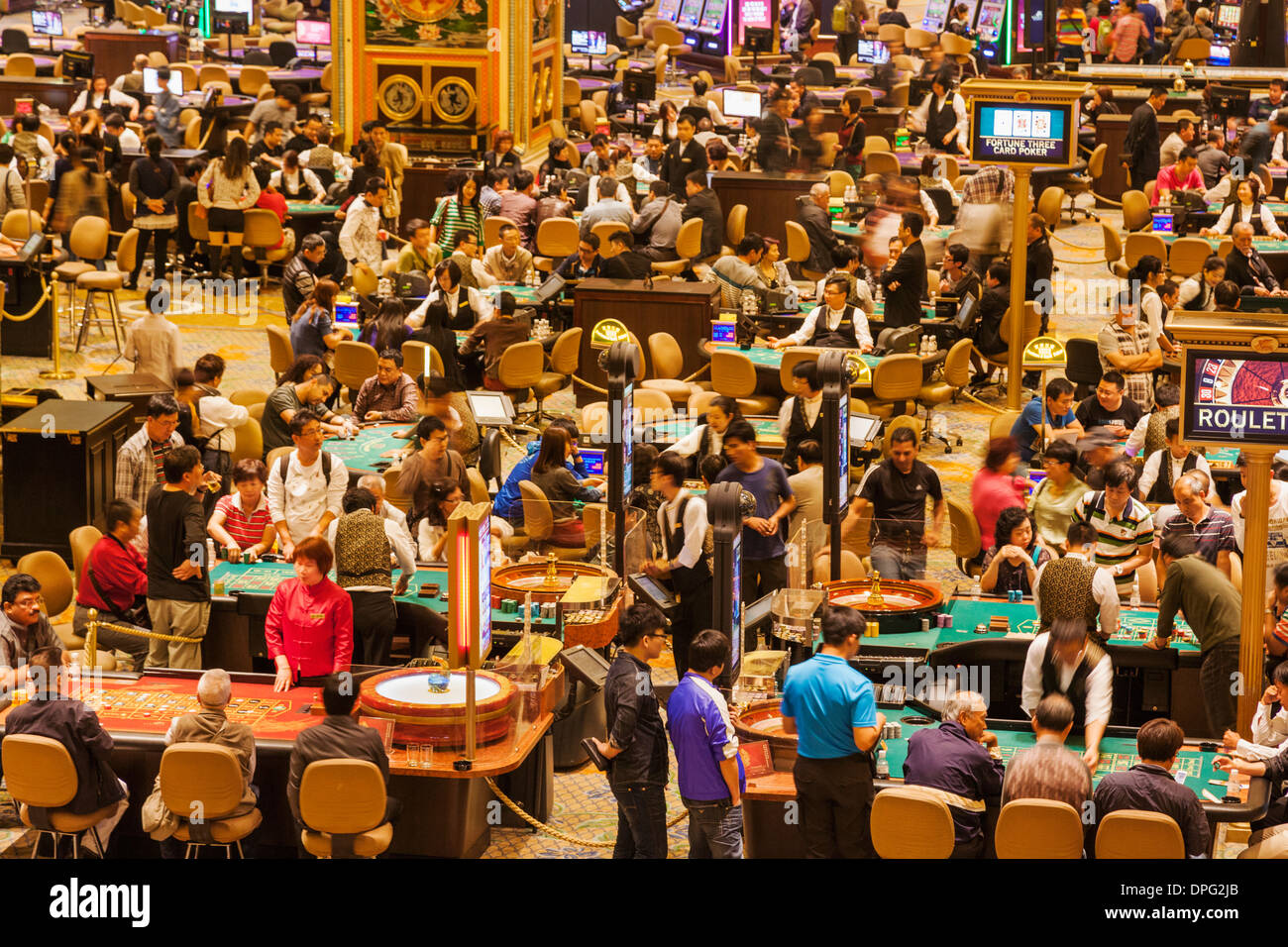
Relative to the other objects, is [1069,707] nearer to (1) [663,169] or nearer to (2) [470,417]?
(2) [470,417]

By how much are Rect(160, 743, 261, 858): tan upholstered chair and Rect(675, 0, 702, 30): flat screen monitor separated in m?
24.3

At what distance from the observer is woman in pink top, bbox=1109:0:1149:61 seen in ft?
89.8

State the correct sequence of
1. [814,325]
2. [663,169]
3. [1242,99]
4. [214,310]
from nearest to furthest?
[814,325] < [214,310] < [663,169] < [1242,99]

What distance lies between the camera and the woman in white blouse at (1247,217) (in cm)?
1602

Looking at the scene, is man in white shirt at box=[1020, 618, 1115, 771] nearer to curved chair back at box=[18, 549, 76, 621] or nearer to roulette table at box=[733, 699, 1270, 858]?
roulette table at box=[733, 699, 1270, 858]

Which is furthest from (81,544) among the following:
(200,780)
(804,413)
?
(804,413)

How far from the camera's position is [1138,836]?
665cm

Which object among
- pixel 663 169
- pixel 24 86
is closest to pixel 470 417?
pixel 663 169

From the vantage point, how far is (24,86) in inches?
937

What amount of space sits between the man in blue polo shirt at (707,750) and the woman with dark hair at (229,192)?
10817 millimetres

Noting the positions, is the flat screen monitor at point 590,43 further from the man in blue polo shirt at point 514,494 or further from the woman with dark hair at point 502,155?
the man in blue polo shirt at point 514,494

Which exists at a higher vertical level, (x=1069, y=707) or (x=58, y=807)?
(x=1069, y=707)

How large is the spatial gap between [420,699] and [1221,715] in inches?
134

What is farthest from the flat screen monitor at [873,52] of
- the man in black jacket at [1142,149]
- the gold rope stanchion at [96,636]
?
the gold rope stanchion at [96,636]
